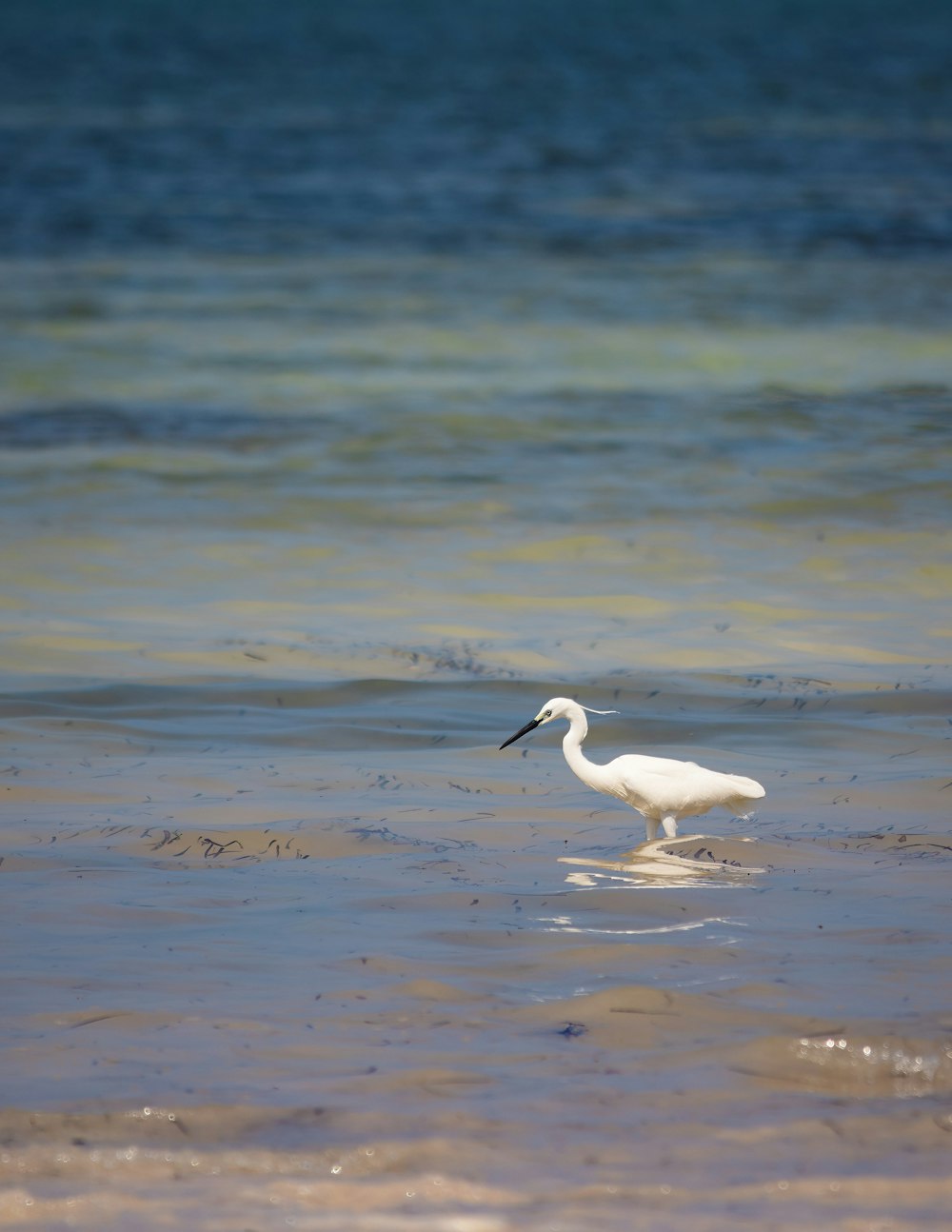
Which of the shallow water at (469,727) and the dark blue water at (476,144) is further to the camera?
the dark blue water at (476,144)

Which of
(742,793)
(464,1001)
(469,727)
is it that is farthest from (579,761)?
(464,1001)

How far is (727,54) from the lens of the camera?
258 feet

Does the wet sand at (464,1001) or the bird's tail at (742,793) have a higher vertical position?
the bird's tail at (742,793)

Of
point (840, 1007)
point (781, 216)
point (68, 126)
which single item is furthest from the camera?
point (68, 126)

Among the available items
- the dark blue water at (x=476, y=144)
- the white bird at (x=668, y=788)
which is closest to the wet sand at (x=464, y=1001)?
the white bird at (x=668, y=788)

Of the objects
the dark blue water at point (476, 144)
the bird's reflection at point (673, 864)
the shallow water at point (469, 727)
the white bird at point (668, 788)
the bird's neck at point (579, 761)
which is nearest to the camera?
the shallow water at point (469, 727)

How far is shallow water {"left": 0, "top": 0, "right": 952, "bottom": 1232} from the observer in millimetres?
4305

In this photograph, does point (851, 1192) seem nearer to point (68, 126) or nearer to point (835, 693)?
point (835, 693)

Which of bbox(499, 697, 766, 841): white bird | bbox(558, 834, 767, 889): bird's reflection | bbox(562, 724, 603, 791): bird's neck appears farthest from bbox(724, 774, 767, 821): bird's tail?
bbox(562, 724, 603, 791): bird's neck

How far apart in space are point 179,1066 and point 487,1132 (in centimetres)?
87

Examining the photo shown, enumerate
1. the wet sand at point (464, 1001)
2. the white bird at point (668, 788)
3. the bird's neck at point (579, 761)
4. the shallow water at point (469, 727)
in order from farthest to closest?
the bird's neck at point (579, 761) → the white bird at point (668, 788) → the shallow water at point (469, 727) → the wet sand at point (464, 1001)

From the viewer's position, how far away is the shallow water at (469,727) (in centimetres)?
430

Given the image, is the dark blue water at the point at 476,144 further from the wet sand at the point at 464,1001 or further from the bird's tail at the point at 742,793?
the bird's tail at the point at 742,793

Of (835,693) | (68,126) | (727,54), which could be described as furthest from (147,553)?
(727,54)
